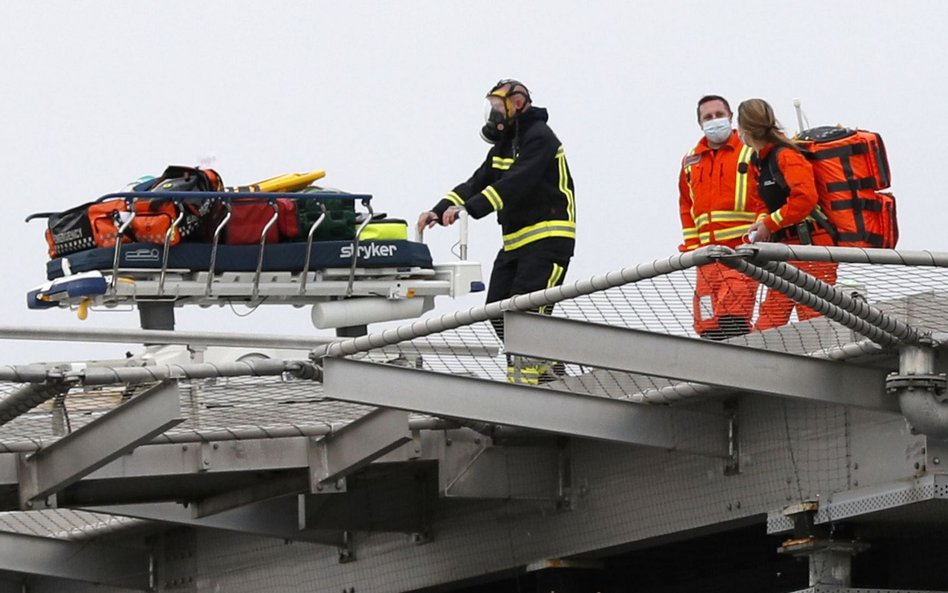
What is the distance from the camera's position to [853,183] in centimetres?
1163

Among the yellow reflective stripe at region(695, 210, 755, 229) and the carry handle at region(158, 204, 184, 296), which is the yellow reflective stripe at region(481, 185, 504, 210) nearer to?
the yellow reflective stripe at region(695, 210, 755, 229)

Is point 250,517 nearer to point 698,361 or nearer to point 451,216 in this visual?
point 451,216

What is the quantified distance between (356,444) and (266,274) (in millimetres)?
4140

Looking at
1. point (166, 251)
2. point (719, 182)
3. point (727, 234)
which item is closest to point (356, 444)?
point (727, 234)

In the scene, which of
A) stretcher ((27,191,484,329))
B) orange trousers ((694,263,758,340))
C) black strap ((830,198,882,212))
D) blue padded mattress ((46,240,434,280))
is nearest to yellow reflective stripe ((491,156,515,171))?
stretcher ((27,191,484,329))

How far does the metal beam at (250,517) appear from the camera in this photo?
13.0 meters

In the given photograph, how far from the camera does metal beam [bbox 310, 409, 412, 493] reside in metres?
11.3

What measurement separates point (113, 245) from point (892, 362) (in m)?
6.51

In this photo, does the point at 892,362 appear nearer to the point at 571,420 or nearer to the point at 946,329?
the point at 946,329

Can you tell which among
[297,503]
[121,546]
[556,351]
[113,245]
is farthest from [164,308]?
[556,351]

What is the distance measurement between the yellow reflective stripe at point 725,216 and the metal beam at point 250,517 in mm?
2954

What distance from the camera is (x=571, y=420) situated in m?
10.9

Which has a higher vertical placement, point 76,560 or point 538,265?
point 538,265

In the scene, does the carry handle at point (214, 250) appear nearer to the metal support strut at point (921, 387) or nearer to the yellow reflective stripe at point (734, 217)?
the yellow reflective stripe at point (734, 217)
